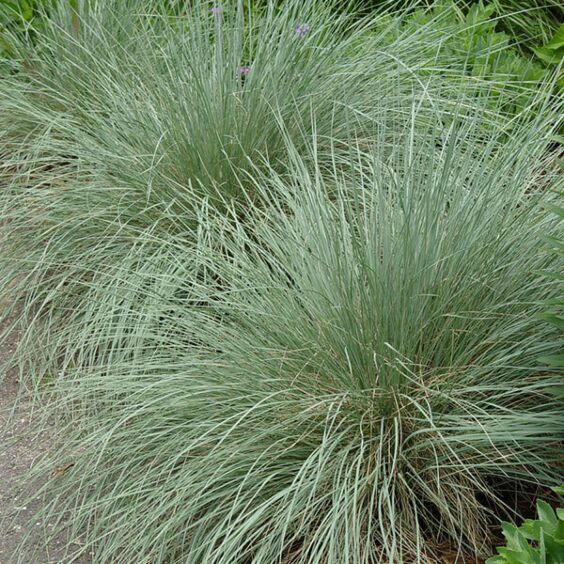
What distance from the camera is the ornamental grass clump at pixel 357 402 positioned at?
7.87 feet

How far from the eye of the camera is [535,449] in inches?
99.3

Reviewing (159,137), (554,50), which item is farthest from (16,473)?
(554,50)

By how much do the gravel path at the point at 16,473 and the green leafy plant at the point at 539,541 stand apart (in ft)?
4.02

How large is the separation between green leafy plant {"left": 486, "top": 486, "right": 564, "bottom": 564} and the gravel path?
1225 mm

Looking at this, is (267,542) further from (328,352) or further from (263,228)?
(263,228)

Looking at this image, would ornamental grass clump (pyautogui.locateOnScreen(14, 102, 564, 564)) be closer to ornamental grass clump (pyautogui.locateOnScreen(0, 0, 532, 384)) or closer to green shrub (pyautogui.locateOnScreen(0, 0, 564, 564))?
green shrub (pyautogui.locateOnScreen(0, 0, 564, 564))

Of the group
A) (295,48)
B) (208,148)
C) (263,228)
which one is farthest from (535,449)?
(295,48)

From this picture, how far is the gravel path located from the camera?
2766 millimetres

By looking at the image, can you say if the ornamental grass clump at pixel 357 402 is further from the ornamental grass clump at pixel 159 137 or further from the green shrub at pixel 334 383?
the ornamental grass clump at pixel 159 137

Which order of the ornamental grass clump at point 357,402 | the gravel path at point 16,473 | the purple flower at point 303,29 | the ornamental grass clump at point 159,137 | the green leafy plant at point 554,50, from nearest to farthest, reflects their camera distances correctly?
the ornamental grass clump at point 357,402 → the gravel path at point 16,473 → the ornamental grass clump at point 159,137 → the purple flower at point 303,29 → the green leafy plant at point 554,50

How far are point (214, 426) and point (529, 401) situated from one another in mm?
862

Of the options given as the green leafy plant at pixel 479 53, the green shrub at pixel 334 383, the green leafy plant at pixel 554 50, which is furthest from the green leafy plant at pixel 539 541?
the green leafy plant at pixel 554 50

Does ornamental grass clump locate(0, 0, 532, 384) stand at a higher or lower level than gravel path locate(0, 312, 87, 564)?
higher

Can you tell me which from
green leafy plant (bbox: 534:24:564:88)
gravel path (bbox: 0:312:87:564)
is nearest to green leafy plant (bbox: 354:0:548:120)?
green leafy plant (bbox: 534:24:564:88)
